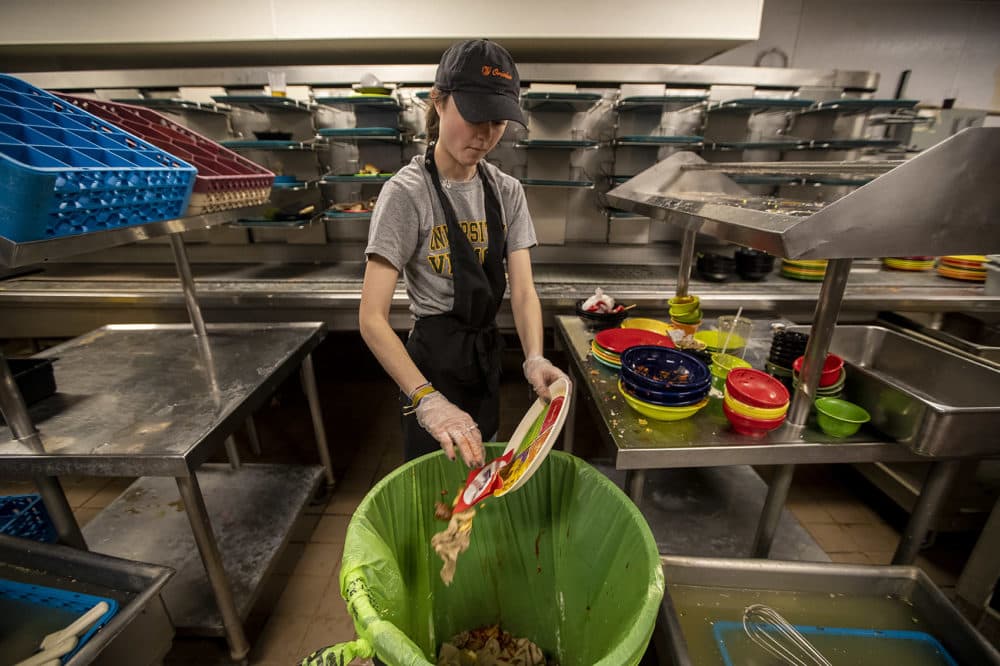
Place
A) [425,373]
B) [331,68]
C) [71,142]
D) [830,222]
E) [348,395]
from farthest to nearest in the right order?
[348,395]
[331,68]
[425,373]
[71,142]
[830,222]

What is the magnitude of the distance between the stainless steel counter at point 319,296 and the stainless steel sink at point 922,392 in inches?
36.1

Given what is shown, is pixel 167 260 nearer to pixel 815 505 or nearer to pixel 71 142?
pixel 71 142

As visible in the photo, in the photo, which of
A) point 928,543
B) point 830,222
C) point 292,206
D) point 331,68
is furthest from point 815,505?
point 331,68

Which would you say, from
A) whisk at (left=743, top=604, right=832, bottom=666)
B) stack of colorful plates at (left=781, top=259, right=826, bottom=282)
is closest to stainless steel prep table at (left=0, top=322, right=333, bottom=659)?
whisk at (left=743, top=604, right=832, bottom=666)

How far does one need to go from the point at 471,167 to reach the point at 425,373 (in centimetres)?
67

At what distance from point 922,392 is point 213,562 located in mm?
2420

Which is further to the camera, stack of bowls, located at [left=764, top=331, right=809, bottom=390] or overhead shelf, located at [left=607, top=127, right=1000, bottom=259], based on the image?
stack of bowls, located at [left=764, top=331, right=809, bottom=390]

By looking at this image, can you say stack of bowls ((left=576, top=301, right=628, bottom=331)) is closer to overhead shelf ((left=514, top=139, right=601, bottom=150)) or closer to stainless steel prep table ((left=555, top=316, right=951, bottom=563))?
stainless steel prep table ((left=555, top=316, right=951, bottom=563))

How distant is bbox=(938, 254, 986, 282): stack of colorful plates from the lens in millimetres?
2740

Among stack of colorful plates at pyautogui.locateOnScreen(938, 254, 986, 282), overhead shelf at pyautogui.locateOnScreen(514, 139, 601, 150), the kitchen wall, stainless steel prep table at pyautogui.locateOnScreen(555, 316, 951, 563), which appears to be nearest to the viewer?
stainless steel prep table at pyautogui.locateOnScreen(555, 316, 951, 563)

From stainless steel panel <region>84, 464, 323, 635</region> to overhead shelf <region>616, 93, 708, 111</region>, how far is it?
2.79 meters

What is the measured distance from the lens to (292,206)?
3.11 meters

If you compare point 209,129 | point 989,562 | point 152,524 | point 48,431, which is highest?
point 209,129

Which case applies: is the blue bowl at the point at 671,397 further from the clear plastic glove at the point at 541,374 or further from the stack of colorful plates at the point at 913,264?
the stack of colorful plates at the point at 913,264
